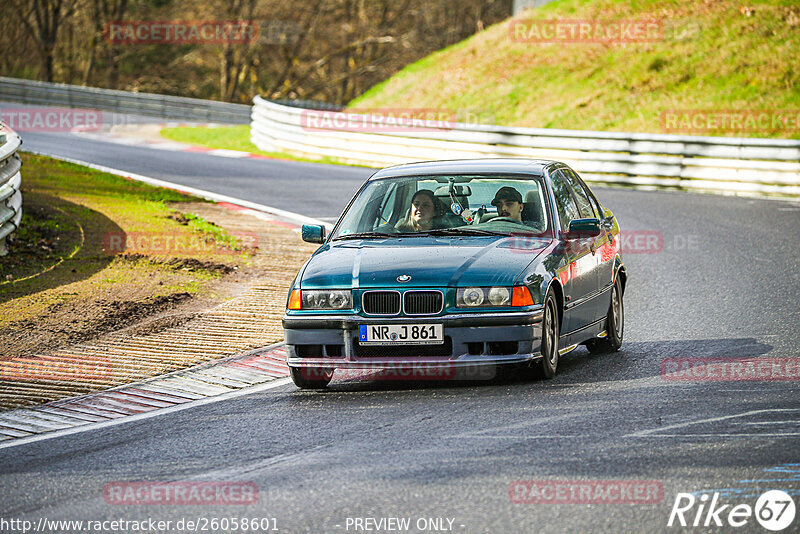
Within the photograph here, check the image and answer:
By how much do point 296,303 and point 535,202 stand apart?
2.07 metres

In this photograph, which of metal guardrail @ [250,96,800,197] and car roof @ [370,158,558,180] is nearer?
car roof @ [370,158,558,180]

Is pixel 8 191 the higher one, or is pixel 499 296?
pixel 499 296

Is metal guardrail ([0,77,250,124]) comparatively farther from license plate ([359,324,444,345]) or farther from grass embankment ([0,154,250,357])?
license plate ([359,324,444,345])

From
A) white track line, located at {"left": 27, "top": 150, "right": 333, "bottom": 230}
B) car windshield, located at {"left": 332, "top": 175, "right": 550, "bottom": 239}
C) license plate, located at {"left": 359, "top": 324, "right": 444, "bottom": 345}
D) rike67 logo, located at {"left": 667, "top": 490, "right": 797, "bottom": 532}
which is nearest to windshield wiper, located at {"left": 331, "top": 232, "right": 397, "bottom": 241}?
car windshield, located at {"left": 332, "top": 175, "right": 550, "bottom": 239}

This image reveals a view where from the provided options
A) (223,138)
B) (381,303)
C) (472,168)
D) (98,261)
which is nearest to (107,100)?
(223,138)

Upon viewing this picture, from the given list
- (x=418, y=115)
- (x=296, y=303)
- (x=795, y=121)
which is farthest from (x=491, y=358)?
(x=418, y=115)

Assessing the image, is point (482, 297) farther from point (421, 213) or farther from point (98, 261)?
point (98, 261)

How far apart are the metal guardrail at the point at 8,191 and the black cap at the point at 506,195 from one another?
6660 millimetres

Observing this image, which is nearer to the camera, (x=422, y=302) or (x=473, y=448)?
(x=473, y=448)

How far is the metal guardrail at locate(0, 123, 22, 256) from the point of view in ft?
44.0

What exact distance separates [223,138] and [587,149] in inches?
525

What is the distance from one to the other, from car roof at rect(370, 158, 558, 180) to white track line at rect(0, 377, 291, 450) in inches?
73.6

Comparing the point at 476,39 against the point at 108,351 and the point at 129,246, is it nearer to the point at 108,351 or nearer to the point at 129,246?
the point at 129,246

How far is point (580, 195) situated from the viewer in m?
9.91
